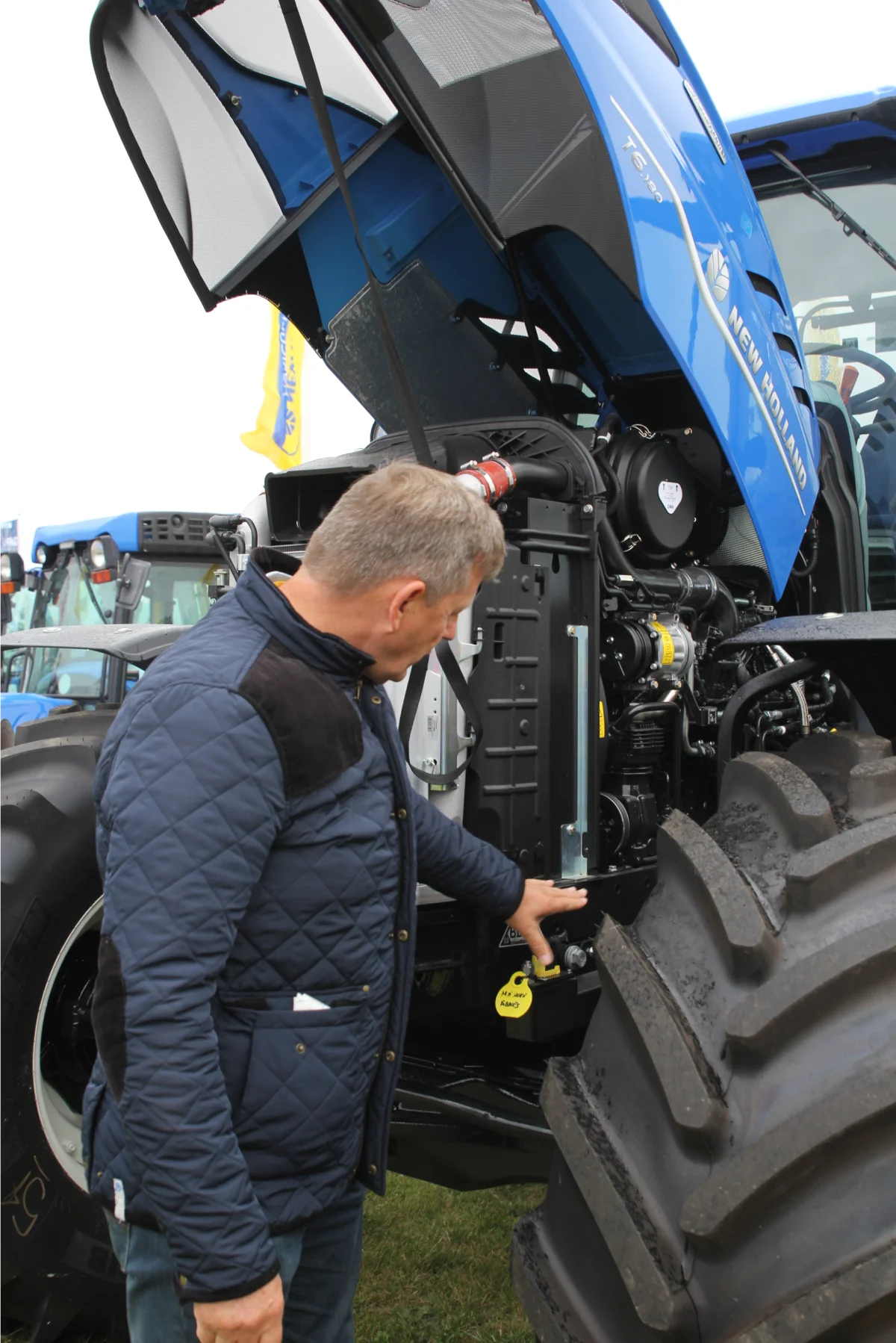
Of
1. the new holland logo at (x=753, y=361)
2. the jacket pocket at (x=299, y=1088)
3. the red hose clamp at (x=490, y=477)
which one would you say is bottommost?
the jacket pocket at (x=299, y=1088)

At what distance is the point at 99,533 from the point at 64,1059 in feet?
23.9

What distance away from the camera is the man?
1405 mm

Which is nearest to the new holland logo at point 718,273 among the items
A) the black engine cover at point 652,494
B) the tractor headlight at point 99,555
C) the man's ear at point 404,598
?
the black engine cover at point 652,494

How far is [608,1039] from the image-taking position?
1.64m

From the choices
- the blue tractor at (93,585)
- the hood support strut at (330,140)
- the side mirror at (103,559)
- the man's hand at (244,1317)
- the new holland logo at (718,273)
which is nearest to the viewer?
the man's hand at (244,1317)

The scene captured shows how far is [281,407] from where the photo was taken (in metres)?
15.0

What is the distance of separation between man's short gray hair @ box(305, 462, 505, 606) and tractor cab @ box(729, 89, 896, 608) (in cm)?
213

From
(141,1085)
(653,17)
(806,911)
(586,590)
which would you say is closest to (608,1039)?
(806,911)

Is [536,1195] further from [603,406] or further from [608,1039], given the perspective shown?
[603,406]

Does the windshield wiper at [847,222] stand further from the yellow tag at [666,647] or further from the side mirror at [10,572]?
the side mirror at [10,572]

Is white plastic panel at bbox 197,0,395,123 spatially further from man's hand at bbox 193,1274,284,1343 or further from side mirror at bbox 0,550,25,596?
side mirror at bbox 0,550,25,596

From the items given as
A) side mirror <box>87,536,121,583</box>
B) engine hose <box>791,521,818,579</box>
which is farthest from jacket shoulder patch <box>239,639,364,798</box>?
side mirror <box>87,536,121,583</box>

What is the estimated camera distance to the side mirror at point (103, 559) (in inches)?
312

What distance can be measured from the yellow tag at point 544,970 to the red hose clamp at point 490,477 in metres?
0.99
